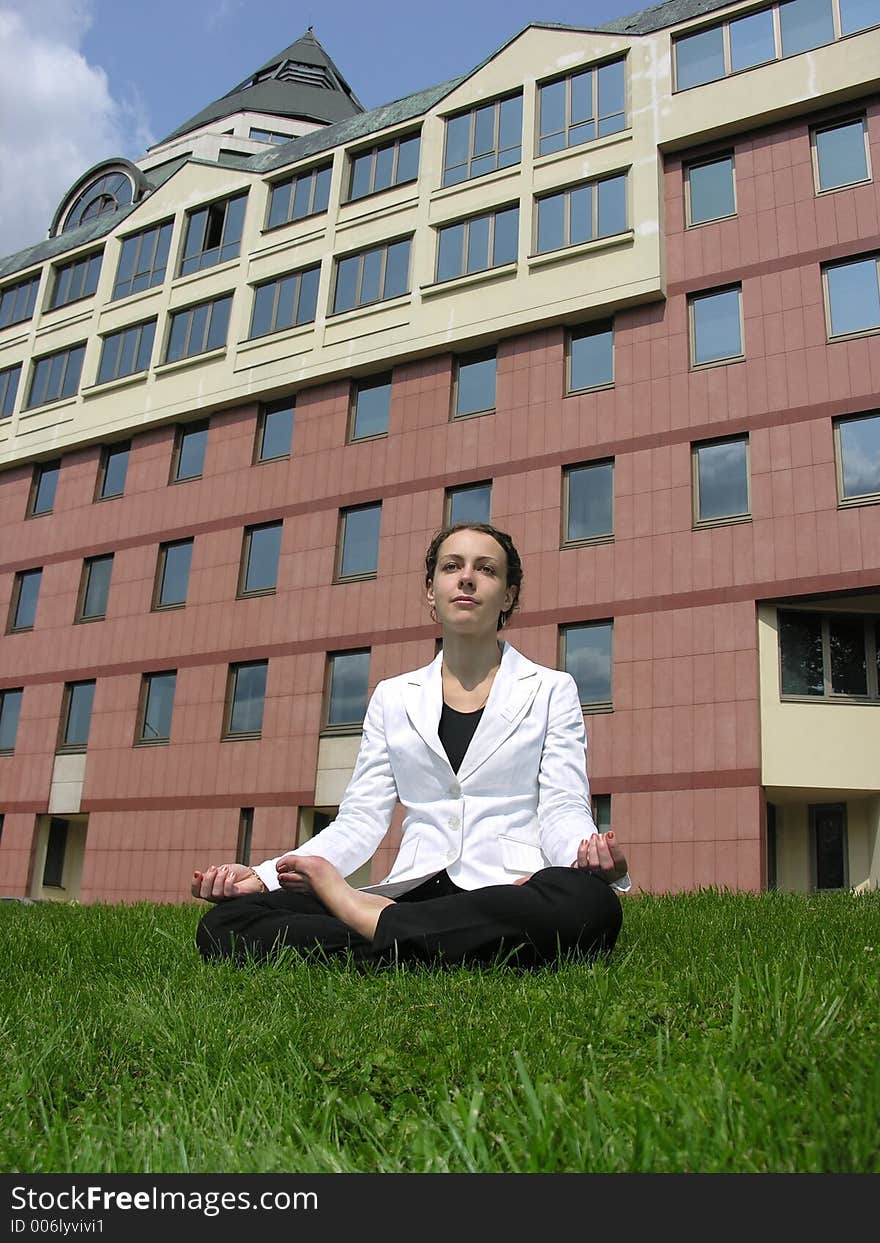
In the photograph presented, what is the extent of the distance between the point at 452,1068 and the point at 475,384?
23463 mm

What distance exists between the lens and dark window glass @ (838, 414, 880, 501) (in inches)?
774

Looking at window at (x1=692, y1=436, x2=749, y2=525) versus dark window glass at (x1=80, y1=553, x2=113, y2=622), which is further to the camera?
dark window glass at (x1=80, y1=553, x2=113, y2=622)

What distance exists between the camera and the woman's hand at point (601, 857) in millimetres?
3865

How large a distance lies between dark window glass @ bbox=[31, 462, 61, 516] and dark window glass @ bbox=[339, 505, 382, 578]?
1108cm

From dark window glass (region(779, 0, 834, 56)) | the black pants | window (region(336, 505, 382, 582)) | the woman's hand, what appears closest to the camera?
the black pants

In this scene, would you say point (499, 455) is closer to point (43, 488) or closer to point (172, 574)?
point (172, 574)

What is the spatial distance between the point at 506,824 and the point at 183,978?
→ 1527 millimetres

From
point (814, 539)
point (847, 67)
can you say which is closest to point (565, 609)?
point (814, 539)

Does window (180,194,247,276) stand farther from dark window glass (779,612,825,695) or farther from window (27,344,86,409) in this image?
dark window glass (779,612,825,695)

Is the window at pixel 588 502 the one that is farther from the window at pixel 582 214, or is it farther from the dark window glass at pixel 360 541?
the window at pixel 582 214

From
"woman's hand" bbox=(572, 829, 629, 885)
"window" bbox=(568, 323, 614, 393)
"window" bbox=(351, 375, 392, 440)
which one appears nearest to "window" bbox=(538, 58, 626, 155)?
"window" bbox=(568, 323, 614, 393)

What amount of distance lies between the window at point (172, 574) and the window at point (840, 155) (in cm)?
1794

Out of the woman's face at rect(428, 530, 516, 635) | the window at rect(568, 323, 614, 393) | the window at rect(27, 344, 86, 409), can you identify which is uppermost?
the window at rect(27, 344, 86, 409)

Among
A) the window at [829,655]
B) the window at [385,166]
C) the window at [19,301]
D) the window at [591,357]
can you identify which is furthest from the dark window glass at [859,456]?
the window at [19,301]
